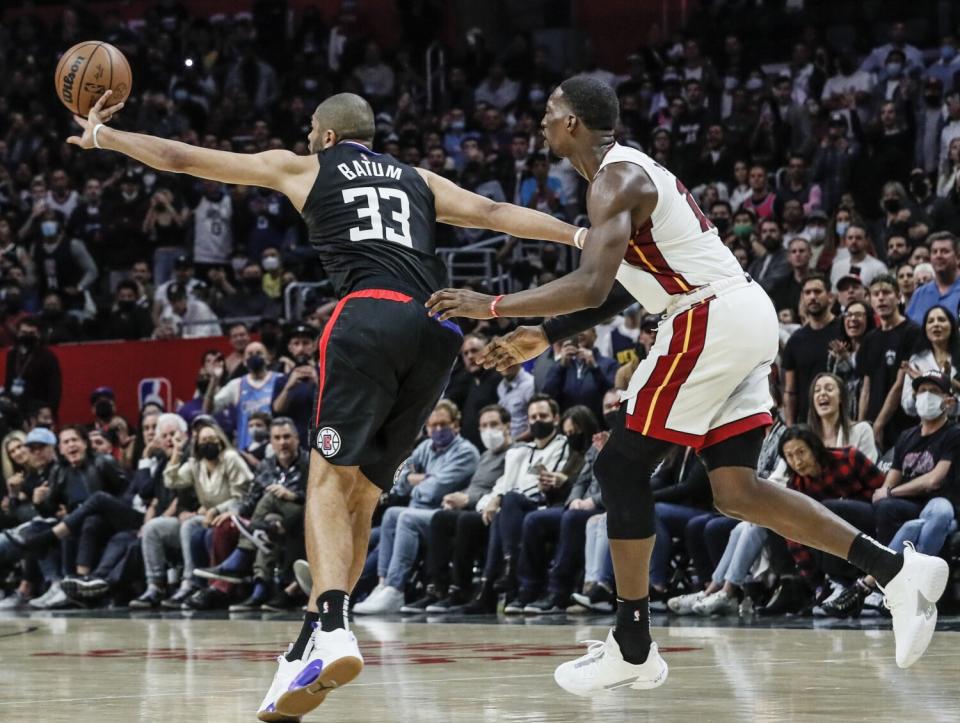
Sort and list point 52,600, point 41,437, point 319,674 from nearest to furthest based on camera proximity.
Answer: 1. point 319,674
2. point 52,600
3. point 41,437

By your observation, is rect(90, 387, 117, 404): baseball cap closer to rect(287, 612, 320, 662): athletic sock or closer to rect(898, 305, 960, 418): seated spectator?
rect(898, 305, 960, 418): seated spectator

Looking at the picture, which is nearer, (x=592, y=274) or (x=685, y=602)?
(x=592, y=274)

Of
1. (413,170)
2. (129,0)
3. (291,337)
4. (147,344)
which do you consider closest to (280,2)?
(129,0)

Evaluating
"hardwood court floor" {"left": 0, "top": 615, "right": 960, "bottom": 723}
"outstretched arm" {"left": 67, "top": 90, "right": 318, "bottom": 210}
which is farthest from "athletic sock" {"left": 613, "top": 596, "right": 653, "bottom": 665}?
"outstretched arm" {"left": 67, "top": 90, "right": 318, "bottom": 210}

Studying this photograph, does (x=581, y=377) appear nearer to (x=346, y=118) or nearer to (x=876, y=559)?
(x=346, y=118)

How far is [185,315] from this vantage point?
1648 centimetres

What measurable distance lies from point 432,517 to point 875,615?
3.26 meters

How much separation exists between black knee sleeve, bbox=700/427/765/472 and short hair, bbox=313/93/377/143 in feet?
5.22

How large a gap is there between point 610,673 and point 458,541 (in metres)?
6.00

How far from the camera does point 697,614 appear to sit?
994cm

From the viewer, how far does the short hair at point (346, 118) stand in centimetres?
566

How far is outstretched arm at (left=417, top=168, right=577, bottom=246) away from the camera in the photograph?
17.9 feet

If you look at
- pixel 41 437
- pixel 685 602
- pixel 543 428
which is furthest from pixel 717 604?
Result: pixel 41 437

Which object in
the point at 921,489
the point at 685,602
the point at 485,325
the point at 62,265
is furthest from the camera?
the point at 62,265
